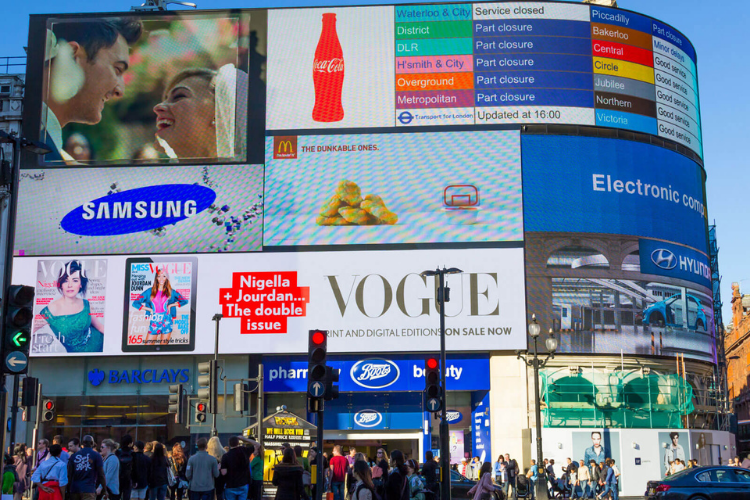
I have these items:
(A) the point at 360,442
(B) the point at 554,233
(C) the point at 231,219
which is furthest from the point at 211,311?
(B) the point at 554,233

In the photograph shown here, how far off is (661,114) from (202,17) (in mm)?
24697

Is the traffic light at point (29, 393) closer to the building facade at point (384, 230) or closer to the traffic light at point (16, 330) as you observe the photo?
the traffic light at point (16, 330)

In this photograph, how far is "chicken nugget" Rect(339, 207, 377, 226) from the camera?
4372cm

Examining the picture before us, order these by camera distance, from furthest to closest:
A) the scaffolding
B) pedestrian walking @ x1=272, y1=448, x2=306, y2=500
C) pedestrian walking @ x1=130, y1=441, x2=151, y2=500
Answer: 1. the scaffolding
2. pedestrian walking @ x1=130, y1=441, x2=151, y2=500
3. pedestrian walking @ x1=272, y1=448, x2=306, y2=500

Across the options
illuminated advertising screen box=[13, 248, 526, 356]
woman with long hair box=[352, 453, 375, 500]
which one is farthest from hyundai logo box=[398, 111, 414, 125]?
woman with long hair box=[352, 453, 375, 500]

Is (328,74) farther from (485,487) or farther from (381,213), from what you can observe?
(485,487)

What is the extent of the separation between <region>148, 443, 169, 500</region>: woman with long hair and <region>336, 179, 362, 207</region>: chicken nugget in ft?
87.2

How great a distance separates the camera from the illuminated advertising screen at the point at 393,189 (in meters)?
43.5

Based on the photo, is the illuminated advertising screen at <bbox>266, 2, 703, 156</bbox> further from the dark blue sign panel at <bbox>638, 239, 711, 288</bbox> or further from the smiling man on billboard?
the smiling man on billboard

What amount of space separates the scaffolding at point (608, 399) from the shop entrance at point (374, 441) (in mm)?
6423

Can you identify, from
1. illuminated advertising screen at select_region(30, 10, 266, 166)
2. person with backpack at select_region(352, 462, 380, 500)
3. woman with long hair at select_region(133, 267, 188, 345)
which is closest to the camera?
person with backpack at select_region(352, 462, 380, 500)

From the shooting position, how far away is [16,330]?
15648 millimetres

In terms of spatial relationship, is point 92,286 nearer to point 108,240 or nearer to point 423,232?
point 108,240

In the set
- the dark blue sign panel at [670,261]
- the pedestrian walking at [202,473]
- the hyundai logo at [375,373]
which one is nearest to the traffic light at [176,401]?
the pedestrian walking at [202,473]
